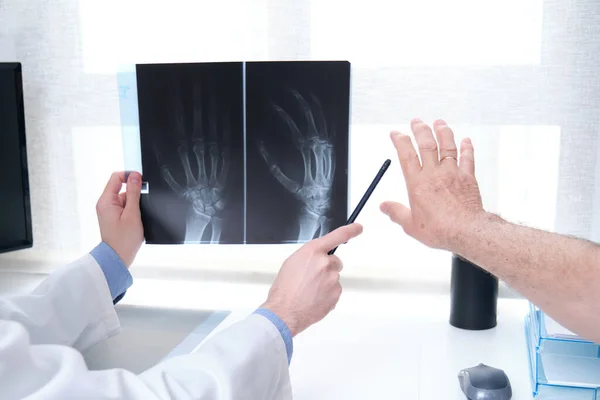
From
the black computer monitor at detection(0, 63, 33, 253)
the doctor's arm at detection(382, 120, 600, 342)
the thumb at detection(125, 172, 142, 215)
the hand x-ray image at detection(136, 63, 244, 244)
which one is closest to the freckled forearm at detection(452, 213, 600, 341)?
the doctor's arm at detection(382, 120, 600, 342)

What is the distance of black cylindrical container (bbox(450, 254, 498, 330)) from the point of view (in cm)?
119

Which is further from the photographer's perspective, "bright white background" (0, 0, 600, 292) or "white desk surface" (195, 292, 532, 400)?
"bright white background" (0, 0, 600, 292)

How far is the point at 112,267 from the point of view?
1.13 m

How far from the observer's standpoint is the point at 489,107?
136 cm

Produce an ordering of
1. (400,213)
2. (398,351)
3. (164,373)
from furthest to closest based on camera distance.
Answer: (398,351)
(400,213)
(164,373)

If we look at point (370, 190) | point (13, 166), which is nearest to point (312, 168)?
point (370, 190)

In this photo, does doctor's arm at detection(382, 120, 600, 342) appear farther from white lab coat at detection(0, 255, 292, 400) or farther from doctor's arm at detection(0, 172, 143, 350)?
doctor's arm at detection(0, 172, 143, 350)

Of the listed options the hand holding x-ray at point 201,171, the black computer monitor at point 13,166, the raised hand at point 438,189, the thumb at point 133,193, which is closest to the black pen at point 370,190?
the raised hand at point 438,189

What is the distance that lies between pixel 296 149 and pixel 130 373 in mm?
554

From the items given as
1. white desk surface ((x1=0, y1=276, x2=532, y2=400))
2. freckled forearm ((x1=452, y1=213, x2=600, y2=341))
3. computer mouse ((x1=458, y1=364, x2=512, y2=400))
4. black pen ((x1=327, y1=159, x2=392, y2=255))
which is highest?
black pen ((x1=327, y1=159, x2=392, y2=255))

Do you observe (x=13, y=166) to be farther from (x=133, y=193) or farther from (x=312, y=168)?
(x=312, y=168)

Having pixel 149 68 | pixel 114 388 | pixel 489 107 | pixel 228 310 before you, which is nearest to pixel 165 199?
pixel 149 68

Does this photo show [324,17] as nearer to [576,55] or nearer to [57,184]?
[576,55]

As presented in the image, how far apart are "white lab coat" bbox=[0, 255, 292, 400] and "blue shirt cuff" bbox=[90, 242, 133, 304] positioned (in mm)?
133
